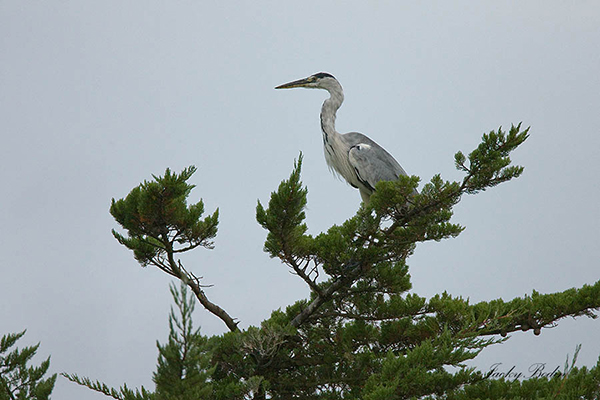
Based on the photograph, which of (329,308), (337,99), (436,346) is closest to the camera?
(436,346)

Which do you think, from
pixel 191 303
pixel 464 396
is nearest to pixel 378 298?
pixel 464 396

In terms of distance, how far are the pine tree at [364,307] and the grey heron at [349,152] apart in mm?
2652

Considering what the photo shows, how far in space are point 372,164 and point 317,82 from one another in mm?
1765

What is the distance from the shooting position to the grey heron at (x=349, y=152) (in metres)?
8.76

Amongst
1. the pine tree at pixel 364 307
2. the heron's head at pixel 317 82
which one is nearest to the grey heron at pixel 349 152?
the heron's head at pixel 317 82

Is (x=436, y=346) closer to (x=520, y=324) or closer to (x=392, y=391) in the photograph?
(x=392, y=391)

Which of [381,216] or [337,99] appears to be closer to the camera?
[381,216]

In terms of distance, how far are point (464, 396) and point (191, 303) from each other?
3.22m

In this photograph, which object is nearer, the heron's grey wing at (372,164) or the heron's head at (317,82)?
the heron's grey wing at (372,164)

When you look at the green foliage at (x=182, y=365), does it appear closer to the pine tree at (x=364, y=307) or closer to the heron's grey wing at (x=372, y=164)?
the pine tree at (x=364, y=307)

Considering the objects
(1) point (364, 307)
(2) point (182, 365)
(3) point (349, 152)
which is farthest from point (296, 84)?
(2) point (182, 365)

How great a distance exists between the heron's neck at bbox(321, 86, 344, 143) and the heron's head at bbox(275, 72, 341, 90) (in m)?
0.09

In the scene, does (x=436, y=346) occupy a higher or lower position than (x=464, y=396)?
higher

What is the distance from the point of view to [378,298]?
20.4 ft
